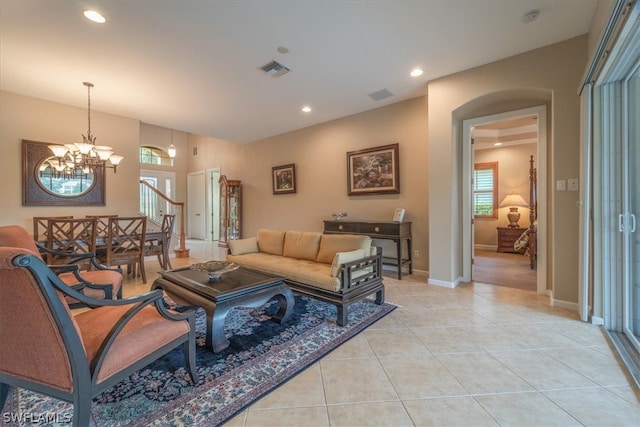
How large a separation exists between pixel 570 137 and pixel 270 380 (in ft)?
11.9

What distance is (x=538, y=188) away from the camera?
3393mm

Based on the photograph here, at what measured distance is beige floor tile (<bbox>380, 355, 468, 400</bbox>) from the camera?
1.65 m

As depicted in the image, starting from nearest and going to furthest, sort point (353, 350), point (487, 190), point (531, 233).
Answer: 1. point (353, 350)
2. point (531, 233)
3. point (487, 190)

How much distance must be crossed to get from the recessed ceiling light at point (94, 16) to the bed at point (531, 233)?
20.3ft

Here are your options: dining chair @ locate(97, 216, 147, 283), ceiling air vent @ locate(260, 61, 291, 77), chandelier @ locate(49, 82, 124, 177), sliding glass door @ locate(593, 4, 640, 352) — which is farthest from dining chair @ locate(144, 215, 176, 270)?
sliding glass door @ locate(593, 4, 640, 352)

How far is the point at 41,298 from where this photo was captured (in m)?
1.07

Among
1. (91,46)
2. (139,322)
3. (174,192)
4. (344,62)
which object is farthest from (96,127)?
(139,322)

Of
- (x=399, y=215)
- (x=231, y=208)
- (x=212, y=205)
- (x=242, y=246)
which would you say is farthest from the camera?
(x=212, y=205)

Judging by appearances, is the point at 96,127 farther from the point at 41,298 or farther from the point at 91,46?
the point at 41,298

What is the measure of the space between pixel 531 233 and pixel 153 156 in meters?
9.74

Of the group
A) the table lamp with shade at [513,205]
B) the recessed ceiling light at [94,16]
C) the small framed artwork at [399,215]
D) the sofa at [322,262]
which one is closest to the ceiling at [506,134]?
the table lamp with shade at [513,205]

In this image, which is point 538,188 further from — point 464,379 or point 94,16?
point 94,16

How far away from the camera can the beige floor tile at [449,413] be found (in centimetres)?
142
